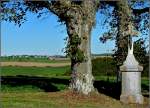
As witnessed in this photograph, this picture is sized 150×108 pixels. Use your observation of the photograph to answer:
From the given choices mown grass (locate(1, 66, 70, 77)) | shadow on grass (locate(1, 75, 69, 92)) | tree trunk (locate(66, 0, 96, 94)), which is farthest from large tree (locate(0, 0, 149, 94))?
mown grass (locate(1, 66, 70, 77))

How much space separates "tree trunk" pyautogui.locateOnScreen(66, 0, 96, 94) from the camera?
67.9 ft

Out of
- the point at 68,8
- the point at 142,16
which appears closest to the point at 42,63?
the point at 142,16

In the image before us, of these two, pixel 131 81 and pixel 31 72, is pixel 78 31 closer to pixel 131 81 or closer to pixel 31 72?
pixel 131 81

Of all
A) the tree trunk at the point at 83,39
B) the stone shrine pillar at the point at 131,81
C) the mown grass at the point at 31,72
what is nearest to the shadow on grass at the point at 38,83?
the tree trunk at the point at 83,39

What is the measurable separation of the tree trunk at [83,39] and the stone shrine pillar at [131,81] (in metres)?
1.70

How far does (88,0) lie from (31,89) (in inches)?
250

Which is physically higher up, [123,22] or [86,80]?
[123,22]

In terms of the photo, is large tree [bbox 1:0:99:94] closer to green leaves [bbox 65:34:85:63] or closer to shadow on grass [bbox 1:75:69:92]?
green leaves [bbox 65:34:85:63]

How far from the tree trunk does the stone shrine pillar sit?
1.70 meters

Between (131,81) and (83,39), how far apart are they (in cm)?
276

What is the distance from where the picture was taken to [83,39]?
20.9m

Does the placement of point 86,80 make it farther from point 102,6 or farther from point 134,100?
point 102,6

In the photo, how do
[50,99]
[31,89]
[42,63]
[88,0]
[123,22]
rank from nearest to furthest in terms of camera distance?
[50,99] < [88,0] < [123,22] < [31,89] < [42,63]

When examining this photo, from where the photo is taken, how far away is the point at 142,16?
25.6 m
